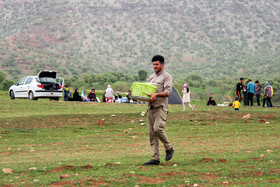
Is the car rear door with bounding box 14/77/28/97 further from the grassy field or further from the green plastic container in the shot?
the green plastic container

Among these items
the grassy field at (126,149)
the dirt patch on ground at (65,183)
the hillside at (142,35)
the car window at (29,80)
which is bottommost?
the grassy field at (126,149)

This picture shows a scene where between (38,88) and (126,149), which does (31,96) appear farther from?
(126,149)

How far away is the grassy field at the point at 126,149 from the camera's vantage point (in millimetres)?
7180

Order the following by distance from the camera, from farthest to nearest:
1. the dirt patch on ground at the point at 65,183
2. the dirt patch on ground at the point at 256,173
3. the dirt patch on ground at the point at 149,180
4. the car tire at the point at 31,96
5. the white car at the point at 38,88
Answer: the car tire at the point at 31,96 < the white car at the point at 38,88 < the dirt patch on ground at the point at 256,173 < the dirt patch on ground at the point at 149,180 < the dirt patch on ground at the point at 65,183

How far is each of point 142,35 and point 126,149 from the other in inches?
5898

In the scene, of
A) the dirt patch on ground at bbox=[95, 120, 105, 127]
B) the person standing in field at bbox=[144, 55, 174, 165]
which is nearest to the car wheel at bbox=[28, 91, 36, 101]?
the dirt patch on ground at bbox=[95, 120, 105, 127]

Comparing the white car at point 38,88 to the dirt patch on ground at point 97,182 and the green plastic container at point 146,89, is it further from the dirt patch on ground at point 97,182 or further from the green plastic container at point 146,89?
the dirt patch on ground at point 97,182

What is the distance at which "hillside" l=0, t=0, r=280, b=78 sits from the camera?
135 m

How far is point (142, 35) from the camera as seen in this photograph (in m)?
160

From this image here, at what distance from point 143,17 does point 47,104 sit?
15015 cm

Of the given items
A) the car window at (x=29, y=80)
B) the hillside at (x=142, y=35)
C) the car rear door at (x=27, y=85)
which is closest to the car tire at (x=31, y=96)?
the car rear door at (x=27, y=85)

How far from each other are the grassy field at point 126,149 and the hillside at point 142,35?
9896 centimetres

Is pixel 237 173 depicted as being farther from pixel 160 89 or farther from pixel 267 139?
pixel 267 139

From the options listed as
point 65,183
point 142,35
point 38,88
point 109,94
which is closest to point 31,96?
point 38,88
